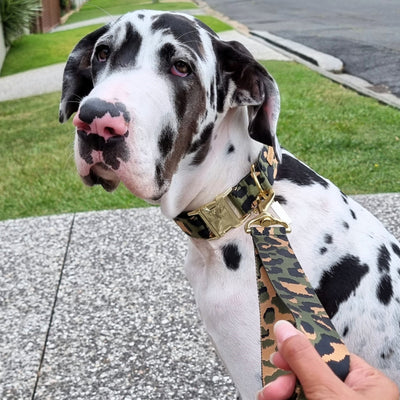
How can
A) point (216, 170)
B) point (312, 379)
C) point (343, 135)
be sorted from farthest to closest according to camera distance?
1. point (343, 135)
2. point (216, 170)
3. point (312, 379)

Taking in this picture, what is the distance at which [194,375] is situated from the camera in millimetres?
3355

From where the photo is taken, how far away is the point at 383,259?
2.37 m

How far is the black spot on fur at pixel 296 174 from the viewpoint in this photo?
7.88 feet

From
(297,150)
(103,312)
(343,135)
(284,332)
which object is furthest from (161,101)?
(343,135)

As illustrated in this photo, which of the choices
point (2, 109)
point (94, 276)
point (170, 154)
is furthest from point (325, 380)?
point (2, 109)

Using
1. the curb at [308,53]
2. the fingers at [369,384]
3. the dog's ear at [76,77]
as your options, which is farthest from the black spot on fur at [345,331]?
the curb at [308,53]

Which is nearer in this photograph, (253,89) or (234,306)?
(234,306)

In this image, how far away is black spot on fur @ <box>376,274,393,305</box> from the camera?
90.4 inches

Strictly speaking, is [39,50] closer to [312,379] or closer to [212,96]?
[212,96]

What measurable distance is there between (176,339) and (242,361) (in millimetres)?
1447

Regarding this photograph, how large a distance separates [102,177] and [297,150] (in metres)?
4.80

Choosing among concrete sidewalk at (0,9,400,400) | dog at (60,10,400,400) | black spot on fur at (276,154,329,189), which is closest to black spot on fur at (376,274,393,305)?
dog at (60,10,400,400)

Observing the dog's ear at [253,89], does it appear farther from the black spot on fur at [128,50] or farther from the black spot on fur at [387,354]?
the black spot on fur at [387,354]

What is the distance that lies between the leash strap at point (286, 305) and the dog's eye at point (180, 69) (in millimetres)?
637
